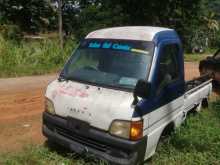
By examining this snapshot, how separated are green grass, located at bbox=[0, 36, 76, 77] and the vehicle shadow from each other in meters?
7.08

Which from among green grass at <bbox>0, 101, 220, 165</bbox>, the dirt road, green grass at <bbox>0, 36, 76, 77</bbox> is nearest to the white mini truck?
green grass at <bbox>0, 101, 220, 165</bbox>

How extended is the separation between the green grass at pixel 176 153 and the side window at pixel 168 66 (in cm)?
106

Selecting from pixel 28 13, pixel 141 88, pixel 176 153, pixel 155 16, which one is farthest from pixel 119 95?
pixel 28 13

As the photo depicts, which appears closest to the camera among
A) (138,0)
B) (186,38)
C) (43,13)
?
(138,0)

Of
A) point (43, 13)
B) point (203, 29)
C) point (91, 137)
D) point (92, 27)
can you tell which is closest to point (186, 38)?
point (203, 29)

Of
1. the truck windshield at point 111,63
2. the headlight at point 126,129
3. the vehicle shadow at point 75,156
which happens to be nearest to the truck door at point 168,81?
the truck windshield at point 111,63

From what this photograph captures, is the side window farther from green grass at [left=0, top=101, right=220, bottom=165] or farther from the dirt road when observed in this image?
the dirt road

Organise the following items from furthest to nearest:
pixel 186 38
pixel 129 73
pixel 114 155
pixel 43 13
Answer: pixel 43 13 < pixel 186 38 < pixel 129 73 < pixel 114 155

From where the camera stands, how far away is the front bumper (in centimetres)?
454

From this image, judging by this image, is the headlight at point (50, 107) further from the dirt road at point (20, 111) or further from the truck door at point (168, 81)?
the truck door at point (168, 81)

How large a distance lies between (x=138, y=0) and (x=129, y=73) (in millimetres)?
21695

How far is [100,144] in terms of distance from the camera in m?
4.70

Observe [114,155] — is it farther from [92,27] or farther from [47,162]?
[92,27]

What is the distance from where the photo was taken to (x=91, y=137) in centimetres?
471
